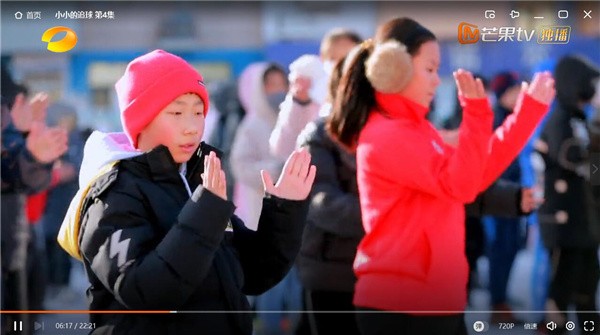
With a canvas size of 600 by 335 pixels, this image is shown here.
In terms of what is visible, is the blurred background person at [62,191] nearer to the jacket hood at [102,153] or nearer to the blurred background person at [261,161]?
the blurred background person at [261,161]

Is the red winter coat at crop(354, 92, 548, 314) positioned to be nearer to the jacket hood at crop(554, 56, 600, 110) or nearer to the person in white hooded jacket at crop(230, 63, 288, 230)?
the jacket hood at crop(554, 56, 600, 110)

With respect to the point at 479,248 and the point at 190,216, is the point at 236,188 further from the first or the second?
the point at 190,216

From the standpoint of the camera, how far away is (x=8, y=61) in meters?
3.81

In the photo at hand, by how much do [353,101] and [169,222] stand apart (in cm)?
92

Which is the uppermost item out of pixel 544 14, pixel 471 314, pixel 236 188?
pixel 544 14

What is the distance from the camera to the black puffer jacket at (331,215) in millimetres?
3771

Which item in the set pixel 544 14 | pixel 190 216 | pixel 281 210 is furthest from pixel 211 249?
pixel 544 14

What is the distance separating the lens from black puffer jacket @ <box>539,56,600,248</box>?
3836 millimetres

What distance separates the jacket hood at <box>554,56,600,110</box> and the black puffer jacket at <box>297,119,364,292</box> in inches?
26.2

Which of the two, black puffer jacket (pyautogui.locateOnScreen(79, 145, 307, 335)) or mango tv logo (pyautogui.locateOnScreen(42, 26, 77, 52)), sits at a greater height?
mango tv logo (pyautogui.locateOnScreen(42, 26, 77, 52))

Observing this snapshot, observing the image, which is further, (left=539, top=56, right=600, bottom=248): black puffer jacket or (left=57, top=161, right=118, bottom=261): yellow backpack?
(left=539, top=56, right=600, bottom=248): black puffer jacket

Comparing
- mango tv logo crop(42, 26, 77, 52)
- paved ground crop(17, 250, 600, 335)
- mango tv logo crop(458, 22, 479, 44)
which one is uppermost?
mango tv logo crop(42, 26, 77, 52)

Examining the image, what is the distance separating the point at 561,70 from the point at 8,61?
1.64 meters

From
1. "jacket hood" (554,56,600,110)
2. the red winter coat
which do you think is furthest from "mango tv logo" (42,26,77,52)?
"jacket hood" (554,56,600,110)
